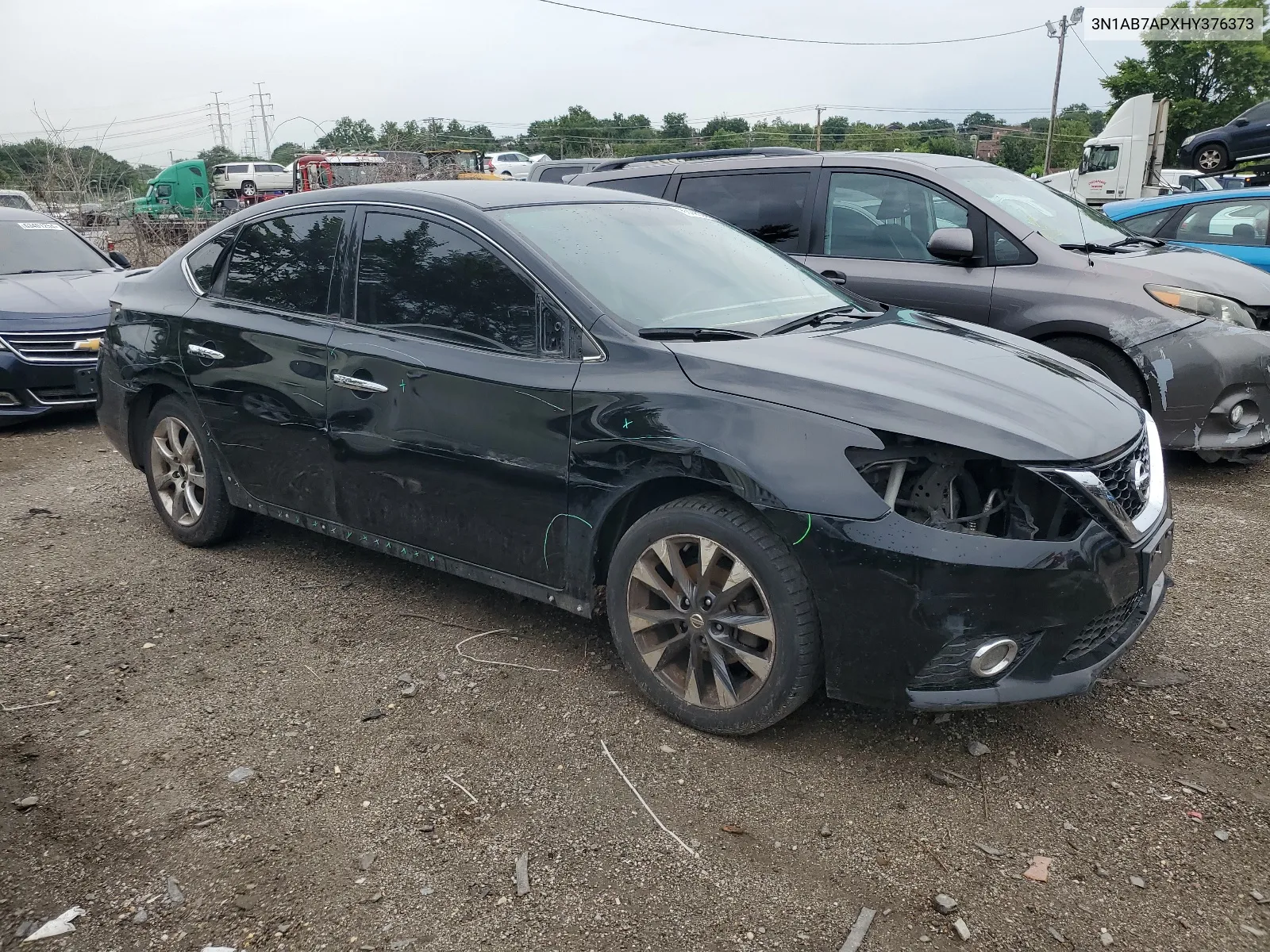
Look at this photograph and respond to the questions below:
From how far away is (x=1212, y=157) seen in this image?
17.2 m

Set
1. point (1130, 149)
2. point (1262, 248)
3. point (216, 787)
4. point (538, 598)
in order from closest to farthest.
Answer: point (216, 787) < point (538, 598) < point (1262, 248) < point (1130, 149)

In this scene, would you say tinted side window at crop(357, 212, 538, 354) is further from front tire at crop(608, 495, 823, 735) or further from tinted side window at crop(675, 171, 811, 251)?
tinted side window at crop(675, 171, 811, 251)

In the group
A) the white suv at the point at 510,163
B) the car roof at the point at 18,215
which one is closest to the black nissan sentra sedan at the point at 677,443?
the car roof at the point at 18,215

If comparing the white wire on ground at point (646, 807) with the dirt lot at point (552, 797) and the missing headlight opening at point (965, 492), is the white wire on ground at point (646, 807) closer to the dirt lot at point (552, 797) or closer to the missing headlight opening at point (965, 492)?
the dirt lot at point (552, 797)

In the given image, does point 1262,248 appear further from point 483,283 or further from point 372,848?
point 372,848

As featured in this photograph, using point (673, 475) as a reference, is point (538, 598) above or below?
below

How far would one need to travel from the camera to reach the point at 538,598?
3.63 m

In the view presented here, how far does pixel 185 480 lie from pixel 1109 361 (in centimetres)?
487

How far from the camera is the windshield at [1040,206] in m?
6.31

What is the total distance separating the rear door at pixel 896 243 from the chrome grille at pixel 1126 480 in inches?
116

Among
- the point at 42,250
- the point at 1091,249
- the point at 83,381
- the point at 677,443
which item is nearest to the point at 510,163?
the point at 42,250

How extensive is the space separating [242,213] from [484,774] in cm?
300

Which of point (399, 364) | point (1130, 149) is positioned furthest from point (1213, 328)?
point (1130, 149)

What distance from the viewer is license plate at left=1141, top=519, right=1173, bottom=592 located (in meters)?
3.00
